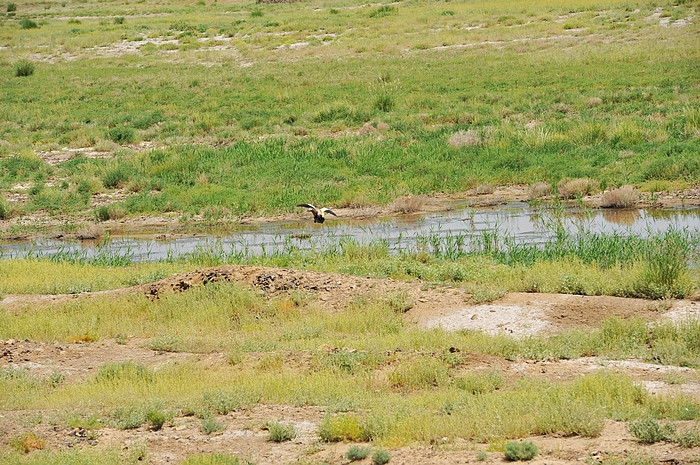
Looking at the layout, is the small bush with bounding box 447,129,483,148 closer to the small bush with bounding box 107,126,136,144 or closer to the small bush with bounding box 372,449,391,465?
the small bush with bounding box 107,126,136,144

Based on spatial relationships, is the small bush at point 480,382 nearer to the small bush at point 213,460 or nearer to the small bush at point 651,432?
the small bush at point 651,432

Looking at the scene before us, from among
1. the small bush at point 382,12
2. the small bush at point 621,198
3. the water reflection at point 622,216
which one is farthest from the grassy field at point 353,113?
the small bush at point 382,12

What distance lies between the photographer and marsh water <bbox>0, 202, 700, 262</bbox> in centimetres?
1839

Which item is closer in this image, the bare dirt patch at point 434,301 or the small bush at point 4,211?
the bare dirt patch at point 434,301

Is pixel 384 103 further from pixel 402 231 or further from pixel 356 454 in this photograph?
Result: pixel 356 454

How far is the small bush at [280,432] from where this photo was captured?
8.88 meters

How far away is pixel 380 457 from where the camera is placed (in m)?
7.89

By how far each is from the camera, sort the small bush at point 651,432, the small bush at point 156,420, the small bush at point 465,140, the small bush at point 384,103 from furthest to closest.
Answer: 1. the small bush at point 384,103
2. the small bush at point 465,140
3. the small bush at point 156,420
4. the small bush at point 651,432

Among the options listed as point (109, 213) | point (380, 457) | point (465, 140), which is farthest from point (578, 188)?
point (380, 457)

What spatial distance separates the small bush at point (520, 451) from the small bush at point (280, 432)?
7.40 feet

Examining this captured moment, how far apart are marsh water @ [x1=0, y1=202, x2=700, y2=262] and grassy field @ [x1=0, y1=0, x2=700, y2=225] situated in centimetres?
157

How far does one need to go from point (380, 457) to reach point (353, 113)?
2304cm

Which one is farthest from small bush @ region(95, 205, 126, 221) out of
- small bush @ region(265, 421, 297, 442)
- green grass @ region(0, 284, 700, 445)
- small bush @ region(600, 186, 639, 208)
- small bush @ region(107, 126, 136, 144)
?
small bush @ region(265, 421, 297, 442)

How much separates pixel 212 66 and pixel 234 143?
16.7 metres
